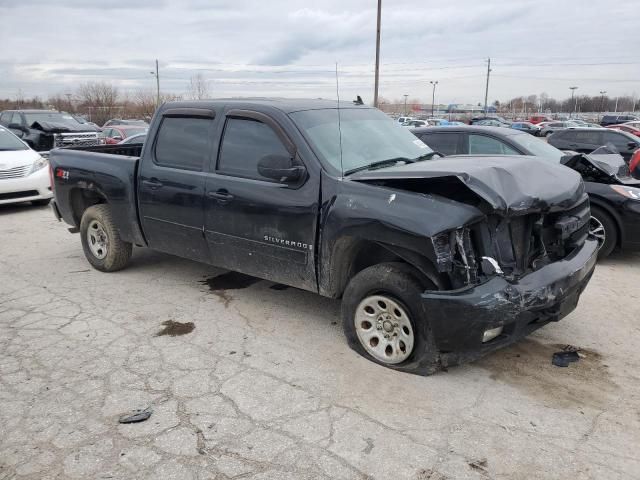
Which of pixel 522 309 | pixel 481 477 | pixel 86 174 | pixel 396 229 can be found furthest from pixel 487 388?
pixel 86 174

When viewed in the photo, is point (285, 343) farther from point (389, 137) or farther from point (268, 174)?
point (389, 137)

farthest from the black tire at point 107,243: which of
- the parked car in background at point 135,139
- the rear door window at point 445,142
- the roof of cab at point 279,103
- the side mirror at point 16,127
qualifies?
the side mirror at point 16,127

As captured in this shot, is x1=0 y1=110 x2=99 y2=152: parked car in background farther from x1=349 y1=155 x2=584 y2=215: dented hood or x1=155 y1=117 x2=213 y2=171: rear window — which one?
x1=349 y1=155 x2=584 y2=215: dented hood

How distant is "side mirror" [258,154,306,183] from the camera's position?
4.00 meters

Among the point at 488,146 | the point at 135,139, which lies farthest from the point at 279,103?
the point at 135,139

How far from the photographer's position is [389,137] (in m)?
4.82

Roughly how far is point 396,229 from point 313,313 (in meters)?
1.70

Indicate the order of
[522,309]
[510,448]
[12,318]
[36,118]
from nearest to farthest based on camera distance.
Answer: [510,448]
[522,309]
[12,318]
[36,118]

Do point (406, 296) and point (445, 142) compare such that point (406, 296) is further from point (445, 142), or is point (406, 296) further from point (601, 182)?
point (445, 142)

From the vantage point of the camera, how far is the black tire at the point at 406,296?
3510mm

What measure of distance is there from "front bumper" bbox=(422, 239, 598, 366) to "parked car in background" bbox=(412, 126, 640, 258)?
266cm

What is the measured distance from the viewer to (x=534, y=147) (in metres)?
7.48

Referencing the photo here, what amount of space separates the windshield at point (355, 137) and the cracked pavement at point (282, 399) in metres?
1.47

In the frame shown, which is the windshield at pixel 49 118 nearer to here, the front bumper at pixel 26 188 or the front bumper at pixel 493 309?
the front bumper at pixel 26 188
